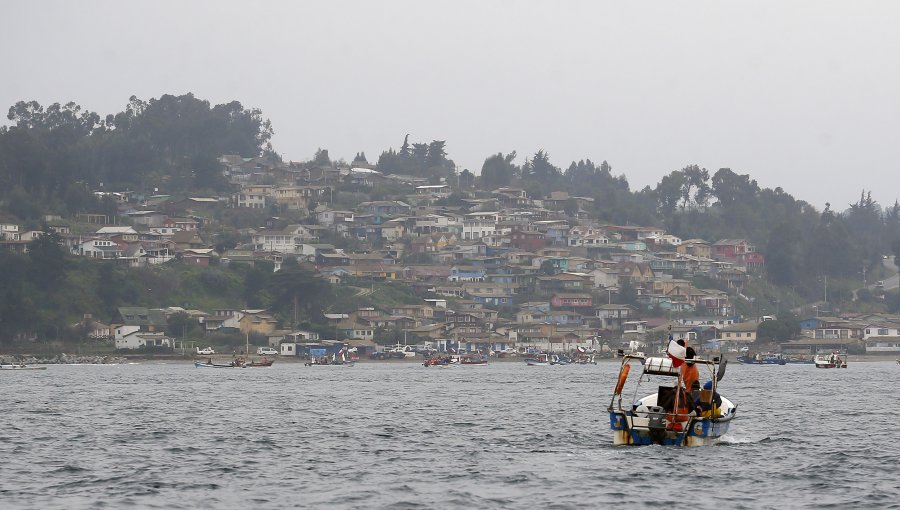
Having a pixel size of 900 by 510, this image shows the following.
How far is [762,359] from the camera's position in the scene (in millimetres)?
146250

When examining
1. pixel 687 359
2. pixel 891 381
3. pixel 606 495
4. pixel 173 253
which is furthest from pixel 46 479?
pixel 173 253

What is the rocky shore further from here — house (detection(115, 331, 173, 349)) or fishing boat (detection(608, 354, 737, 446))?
fishing boat (detection(608, 354, 737, 446))

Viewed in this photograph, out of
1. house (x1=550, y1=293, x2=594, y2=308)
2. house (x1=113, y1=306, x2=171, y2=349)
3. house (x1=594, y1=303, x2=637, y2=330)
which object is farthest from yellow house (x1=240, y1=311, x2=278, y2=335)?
house (x1=594, y1=303, x2=637, y2=330)

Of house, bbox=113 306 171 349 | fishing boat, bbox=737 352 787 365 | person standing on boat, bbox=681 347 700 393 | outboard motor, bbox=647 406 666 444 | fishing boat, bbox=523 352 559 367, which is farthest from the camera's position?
fishing boat, bbox=737 352 787 365

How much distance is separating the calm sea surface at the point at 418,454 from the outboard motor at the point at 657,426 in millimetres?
398

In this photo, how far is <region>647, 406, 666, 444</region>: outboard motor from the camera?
40.8 m

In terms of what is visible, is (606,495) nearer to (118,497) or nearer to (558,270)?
(118,497)

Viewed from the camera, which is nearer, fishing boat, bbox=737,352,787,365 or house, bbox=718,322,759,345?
fishing boat, bbox=737,352,787,365

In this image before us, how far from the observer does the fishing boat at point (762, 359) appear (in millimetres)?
145125

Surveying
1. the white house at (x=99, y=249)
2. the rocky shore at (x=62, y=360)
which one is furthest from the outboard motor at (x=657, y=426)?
the white house at (x=99, y=249)

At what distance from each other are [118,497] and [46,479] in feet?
13.8

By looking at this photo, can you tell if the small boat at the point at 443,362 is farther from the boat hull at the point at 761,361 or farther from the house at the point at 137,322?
the boat hull at the point at 761,361

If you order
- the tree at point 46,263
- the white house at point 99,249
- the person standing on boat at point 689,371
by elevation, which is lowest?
the person standing on boat at point 689,371

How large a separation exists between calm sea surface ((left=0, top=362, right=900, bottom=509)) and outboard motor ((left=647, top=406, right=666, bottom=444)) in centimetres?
40
